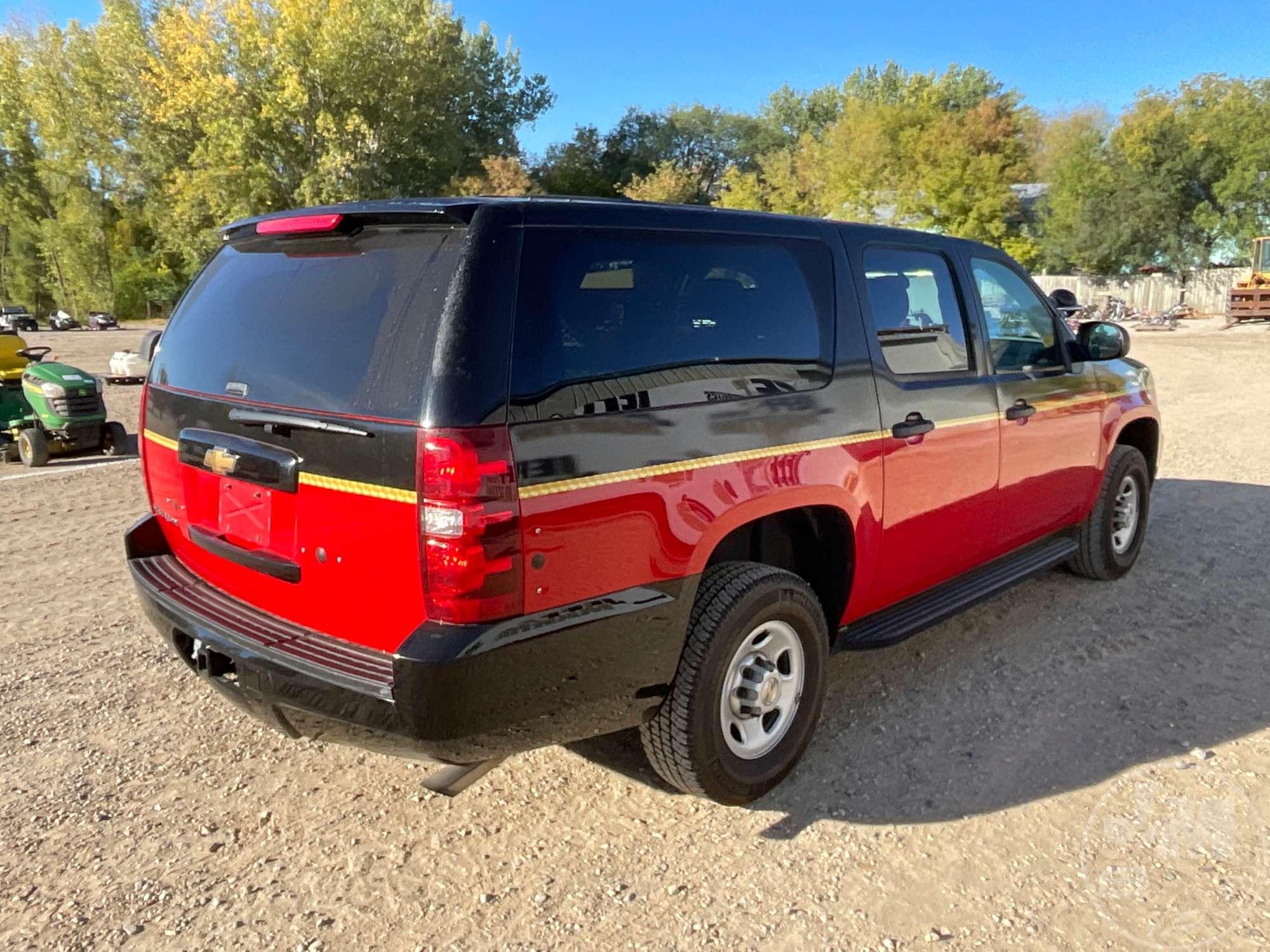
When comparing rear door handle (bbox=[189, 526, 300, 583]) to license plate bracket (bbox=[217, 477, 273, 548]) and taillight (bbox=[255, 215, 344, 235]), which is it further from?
taillight (bbox=[255, 215, 344, 235])

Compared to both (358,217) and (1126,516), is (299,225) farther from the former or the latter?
(1126,516)

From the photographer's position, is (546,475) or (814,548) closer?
(546,475)

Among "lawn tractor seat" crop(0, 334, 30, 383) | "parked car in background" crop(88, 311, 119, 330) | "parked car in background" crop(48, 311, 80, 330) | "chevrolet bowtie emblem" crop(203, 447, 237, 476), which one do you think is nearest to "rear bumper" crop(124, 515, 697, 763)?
"chevrolet bowtie emblem" crop(203, 447, 237, 476)

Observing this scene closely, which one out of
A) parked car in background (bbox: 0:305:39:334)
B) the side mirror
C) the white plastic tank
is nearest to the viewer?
the side mirror

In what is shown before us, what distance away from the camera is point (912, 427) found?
346 centimetres

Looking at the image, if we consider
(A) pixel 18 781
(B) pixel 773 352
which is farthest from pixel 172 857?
(B) pixel 773 352

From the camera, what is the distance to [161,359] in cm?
330

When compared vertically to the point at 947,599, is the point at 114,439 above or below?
above

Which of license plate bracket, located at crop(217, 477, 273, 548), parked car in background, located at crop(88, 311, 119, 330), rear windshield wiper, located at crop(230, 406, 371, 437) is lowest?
license plate bracket, located at crop(217, 477, 273, 548)

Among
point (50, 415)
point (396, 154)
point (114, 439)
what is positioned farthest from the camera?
→ point (396, 154)

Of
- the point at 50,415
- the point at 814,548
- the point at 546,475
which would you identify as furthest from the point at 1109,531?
the point at 50,415

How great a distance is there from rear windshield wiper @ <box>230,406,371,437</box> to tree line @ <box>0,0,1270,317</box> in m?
33.9

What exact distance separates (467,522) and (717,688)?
1.05 metres

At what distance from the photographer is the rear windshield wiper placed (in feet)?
7.81
